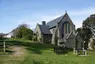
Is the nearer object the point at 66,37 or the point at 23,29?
the point at 66,37

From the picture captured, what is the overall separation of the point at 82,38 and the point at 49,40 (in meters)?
13.5

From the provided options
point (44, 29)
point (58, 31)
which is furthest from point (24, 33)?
point (58, 31)

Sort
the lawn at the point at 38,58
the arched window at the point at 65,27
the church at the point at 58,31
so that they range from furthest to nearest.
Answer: the arched window at the point at 65,27, the church at the point at 58,31, the lawn at the point at 38,58

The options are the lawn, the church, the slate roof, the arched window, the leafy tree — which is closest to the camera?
the lawn

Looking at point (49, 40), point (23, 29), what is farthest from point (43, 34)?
point (23, 29)

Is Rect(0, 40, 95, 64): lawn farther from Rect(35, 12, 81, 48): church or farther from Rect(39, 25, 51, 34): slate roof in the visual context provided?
Rect(39, 25, 51, 34): slate roof

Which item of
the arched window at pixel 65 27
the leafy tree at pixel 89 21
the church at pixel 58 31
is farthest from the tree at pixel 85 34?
the arched window at pixel 65 27

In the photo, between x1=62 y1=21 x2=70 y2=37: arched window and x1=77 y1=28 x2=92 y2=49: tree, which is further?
x1=77 y1=28 x2=92 y2=49: tree

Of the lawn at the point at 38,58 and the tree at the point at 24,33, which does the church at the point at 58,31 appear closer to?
the tree at the point at 24,33

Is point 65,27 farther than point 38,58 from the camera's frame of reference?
Yes

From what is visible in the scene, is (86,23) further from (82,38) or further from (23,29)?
(23,29)

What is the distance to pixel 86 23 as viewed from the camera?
81125 millimetres

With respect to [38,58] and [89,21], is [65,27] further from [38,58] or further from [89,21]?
[38,58]

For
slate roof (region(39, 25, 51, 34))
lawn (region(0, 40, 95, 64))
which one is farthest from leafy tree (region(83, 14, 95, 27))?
lawn (region(0, 40, 95, 64))
